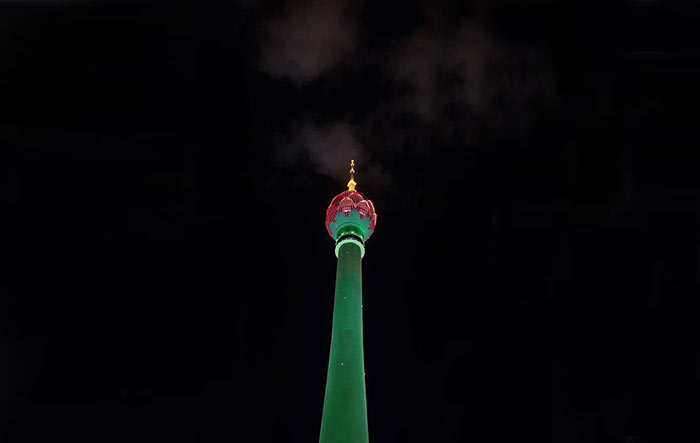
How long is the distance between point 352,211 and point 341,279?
6.63 meters

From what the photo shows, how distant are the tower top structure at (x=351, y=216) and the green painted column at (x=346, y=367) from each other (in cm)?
206

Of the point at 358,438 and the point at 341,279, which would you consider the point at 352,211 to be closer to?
the point at 341,279

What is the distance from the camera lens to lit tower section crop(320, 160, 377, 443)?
3547 centimetres

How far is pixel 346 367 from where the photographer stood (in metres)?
38.7

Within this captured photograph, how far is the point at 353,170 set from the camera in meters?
54.3

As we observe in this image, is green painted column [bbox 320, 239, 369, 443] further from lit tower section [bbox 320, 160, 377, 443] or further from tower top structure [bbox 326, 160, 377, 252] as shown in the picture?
tower top structure [bbox 326, 160, 377, 252]

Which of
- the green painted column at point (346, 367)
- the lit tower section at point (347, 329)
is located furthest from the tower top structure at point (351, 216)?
the green painted column at point (346, 367)

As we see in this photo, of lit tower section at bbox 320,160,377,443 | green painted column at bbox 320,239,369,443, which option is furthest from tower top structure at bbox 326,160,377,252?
green painted column at bbox 320,239,369,443

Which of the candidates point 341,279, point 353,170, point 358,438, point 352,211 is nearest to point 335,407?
point 358,438

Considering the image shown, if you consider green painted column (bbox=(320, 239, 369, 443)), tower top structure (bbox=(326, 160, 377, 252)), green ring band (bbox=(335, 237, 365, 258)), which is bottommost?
green painted column (bbox=(320, 239, 369, 443))

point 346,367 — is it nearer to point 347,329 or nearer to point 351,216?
point 347,329

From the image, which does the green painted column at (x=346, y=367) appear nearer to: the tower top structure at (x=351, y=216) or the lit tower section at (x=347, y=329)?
the lit tower section at (x=347, y=329)

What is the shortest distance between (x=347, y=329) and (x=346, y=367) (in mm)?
A: 2982

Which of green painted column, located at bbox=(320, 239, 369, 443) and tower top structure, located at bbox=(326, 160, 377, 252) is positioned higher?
tower top structure, located at bbox=(326, 160, 377, 252)
